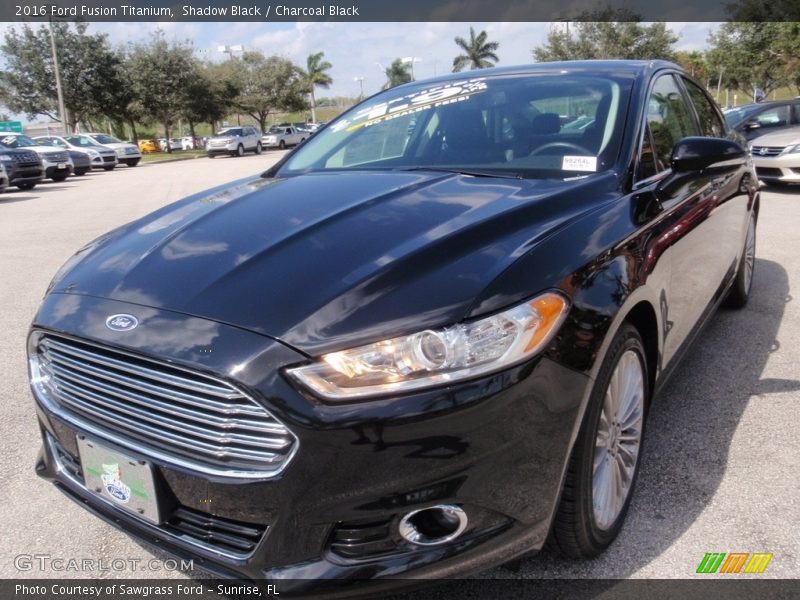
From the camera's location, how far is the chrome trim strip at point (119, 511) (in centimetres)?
178

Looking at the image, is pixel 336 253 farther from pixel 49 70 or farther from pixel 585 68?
pixel 49 70

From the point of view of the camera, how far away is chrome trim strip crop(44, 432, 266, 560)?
70.2 inches

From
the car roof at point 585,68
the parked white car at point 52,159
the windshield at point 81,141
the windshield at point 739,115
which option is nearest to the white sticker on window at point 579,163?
the car roof at point 585,68

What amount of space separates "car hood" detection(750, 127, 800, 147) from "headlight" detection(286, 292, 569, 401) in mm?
11135

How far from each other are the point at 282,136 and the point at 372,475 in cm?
4096

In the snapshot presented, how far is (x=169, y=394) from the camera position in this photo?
5.82ft

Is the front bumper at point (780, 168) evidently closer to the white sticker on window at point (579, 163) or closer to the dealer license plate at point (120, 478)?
the white sticker on window at point (579, 163)

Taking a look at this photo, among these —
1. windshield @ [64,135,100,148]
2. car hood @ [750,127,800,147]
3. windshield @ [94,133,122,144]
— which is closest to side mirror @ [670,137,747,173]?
car hood @ [750,127,800,147]

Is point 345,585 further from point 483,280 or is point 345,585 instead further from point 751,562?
point 751,562

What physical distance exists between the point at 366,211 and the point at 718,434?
1992mm

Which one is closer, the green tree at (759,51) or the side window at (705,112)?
the side window at (705,112)

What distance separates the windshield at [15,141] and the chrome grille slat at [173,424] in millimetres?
18150

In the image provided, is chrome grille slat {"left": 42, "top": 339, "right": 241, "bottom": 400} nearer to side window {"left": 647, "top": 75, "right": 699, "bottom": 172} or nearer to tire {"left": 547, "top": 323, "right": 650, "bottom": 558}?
tire {"left": 547, "top": 323, "right": 650, "bottom": 558}

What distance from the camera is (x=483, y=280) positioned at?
180cm
